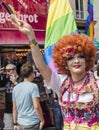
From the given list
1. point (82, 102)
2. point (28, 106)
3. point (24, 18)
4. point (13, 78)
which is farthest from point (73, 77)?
point (24, 18)

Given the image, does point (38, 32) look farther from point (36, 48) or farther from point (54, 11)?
point (36, 48)

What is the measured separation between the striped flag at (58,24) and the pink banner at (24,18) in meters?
5.68

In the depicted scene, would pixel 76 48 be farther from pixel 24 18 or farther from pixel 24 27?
pixel 24 18

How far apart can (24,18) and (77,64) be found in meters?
10.8

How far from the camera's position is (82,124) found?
3049 mm

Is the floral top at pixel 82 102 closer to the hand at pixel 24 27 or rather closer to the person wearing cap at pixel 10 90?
the hand at pixel 24 27

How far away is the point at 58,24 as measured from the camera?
6.99m

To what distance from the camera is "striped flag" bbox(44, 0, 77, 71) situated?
665cm

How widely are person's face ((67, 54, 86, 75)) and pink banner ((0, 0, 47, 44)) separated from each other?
32.2 ft

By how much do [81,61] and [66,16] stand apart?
4074 millimetres

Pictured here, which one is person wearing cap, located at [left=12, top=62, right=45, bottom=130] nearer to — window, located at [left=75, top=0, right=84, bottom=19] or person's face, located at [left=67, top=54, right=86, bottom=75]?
person's face, located at [left=67, top=54, right=86, bottom=75]

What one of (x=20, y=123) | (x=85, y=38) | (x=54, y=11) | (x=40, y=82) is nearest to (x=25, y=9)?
(x=40, y=82)

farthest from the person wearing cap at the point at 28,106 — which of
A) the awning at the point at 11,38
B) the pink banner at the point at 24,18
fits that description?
the awning at the point at 11,38

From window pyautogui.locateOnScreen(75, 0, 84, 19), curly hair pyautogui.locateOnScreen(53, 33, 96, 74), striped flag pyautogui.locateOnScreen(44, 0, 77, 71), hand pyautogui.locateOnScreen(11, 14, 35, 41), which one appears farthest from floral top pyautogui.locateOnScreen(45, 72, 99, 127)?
window pyautogui.locateOnScreen(75, 0, 84, 19)
